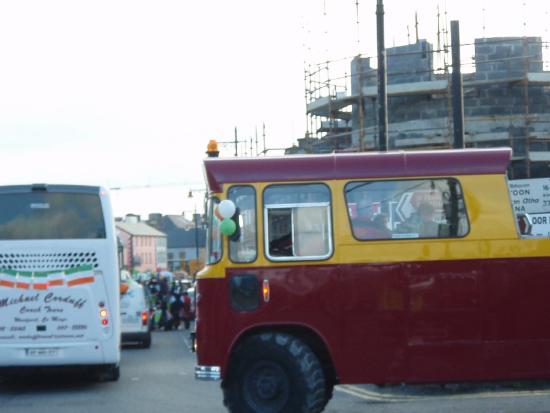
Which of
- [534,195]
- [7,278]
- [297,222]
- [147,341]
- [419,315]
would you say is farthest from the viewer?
[147,341]

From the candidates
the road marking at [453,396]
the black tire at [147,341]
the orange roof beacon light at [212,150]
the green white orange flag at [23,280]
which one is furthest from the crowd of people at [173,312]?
the orange roof beacon light at [212,150]

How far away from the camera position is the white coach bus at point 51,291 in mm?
17203

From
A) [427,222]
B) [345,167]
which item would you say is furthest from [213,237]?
[427,222]

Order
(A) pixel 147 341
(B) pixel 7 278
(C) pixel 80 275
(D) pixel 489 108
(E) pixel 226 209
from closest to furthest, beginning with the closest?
1. (E) pixel 226 209
2. (B) pixel 7 278
3. (C) pixel 80 275
4. (D) pixel 489 108
5. (A) pixel 147 341

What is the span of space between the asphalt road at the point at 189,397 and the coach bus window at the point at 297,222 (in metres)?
3.06

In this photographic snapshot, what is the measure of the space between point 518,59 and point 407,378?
18837 millimetres

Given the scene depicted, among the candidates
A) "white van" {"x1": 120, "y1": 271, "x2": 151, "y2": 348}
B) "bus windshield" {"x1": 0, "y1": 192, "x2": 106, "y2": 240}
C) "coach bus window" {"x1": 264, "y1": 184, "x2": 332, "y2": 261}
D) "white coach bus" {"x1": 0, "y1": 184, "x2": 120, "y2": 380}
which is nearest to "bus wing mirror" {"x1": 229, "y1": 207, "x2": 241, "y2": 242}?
"coach bus window" {"x1": 264, "y1": 184, "x2": 332, "y2": 261}

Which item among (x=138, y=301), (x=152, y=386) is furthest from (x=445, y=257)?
(x=138, y=301)

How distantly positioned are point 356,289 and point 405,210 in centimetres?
101

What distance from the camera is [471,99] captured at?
96.7ft

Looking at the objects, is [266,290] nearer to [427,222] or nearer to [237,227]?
[237,227]

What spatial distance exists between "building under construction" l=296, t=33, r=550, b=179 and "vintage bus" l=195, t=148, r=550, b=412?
16.7 meters

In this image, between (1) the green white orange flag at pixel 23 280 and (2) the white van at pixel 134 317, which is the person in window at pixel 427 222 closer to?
(1) the green white orange flag at pixel 23 280

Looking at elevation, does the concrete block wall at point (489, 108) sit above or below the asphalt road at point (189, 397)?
above
